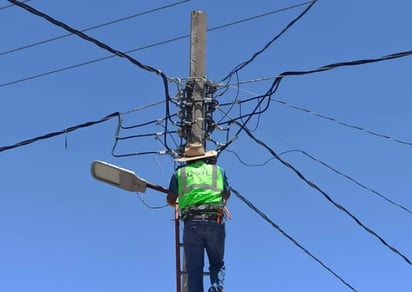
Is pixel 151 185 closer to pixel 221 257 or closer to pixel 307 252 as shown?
pixel 221 257

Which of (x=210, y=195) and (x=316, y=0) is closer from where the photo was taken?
(x=210, y=195)

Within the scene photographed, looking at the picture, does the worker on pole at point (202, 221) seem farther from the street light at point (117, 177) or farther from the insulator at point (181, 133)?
the insulator at point (181, 133)

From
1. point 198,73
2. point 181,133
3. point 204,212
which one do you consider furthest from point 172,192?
point 198,73

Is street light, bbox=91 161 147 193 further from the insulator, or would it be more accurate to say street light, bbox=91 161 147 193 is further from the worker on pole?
the insulator

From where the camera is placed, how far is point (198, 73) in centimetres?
888

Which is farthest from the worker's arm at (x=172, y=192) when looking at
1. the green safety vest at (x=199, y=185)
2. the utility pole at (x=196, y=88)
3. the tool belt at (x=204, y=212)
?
the utility pole at (x=196, y=88)

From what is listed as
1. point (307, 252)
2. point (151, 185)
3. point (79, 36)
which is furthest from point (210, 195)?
point (307, 252)

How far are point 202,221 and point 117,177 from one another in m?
1.19

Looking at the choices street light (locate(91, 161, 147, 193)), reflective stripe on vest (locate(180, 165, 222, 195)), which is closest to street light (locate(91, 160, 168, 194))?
street light (locate(91, 161, 147, 193))

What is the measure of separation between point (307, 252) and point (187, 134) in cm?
193

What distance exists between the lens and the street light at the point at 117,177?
7.54 m

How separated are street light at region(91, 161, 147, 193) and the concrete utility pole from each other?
1.12 meters

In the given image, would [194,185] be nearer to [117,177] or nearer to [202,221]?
[202,221]

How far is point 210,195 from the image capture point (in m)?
6.86
